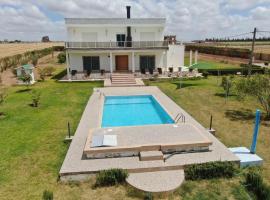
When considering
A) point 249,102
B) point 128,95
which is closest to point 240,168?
point 249,102

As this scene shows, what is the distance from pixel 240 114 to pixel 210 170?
835cm

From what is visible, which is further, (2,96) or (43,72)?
(43,72)

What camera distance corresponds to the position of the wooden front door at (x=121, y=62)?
30386mm

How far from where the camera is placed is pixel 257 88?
14.5m

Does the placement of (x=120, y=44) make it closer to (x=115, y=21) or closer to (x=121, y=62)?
(x=121, y=62)

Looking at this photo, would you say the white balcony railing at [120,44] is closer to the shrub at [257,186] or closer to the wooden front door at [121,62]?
the wooden front door at [121,62]

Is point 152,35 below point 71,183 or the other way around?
the other way around

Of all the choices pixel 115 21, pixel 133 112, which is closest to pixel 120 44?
pixel 115 21

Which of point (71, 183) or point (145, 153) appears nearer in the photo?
point (71, 183)

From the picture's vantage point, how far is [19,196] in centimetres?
786

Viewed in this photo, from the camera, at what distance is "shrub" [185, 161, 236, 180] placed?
8727mm

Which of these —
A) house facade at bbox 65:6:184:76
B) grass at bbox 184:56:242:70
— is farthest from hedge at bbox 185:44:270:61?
house facade at bbox 65:6:184:76

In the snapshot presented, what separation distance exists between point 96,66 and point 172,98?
1401 centimetres

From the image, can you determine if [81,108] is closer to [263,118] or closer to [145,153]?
[145,153]
